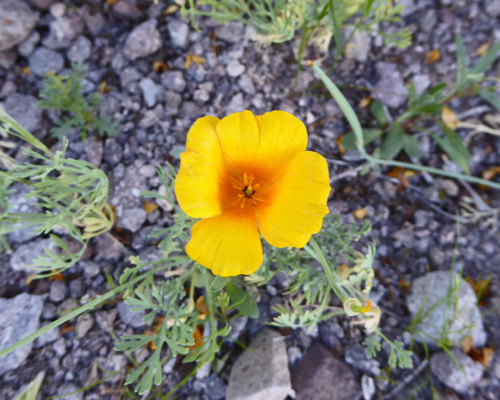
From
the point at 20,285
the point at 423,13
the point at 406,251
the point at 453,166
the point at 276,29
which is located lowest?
the point at 20,285

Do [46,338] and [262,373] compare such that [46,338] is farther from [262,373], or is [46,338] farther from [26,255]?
[262,373]

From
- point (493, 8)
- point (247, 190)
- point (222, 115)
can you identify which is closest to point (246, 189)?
point (247, 190)

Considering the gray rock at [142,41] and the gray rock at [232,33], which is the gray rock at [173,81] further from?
the gray rock at [232,33]

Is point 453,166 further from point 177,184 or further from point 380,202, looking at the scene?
point 177,184

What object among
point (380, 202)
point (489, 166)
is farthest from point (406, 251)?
point (489, 166)

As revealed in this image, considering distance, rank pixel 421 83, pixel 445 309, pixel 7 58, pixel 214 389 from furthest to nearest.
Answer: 1. pixel 421 83
2. pixel 7 58
3. pixel 445 309
4. pixel 214 389
